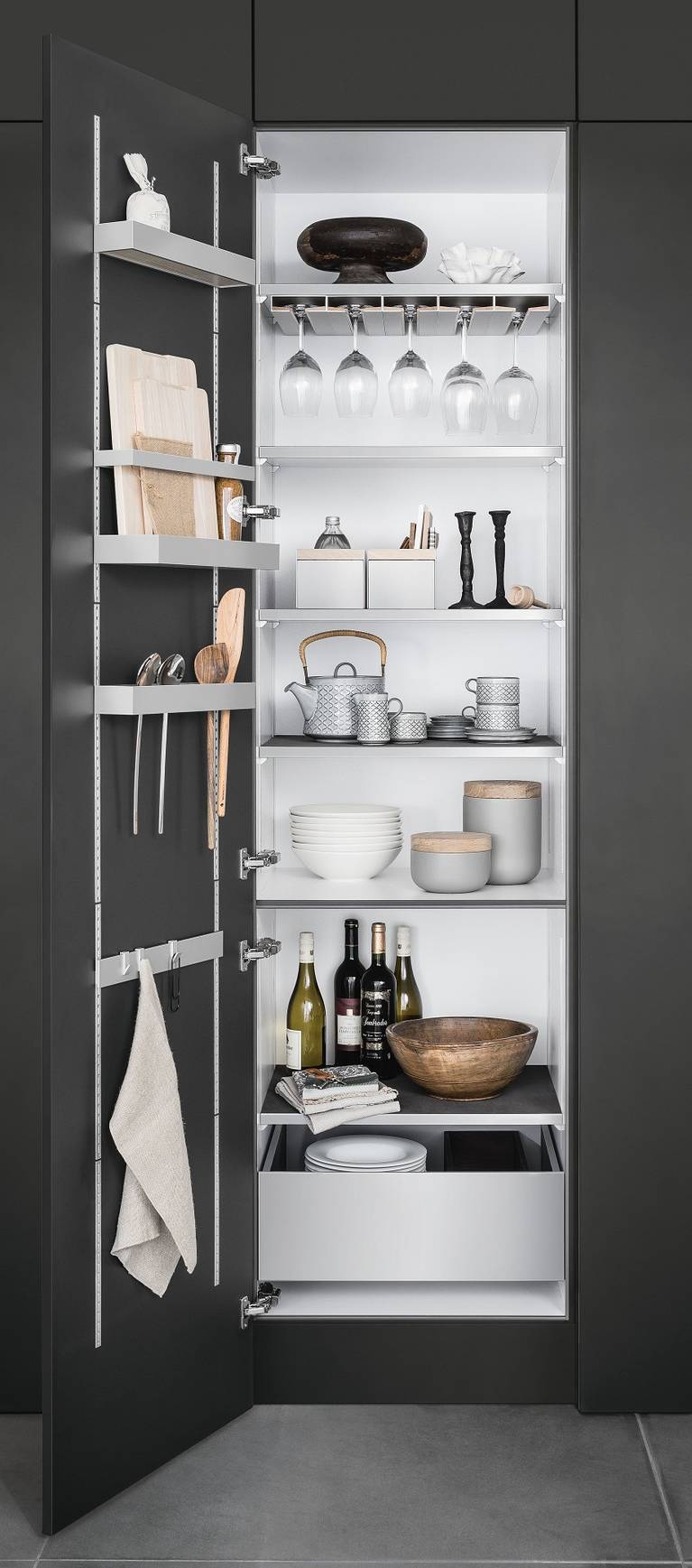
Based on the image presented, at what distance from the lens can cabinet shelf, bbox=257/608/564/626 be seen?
255 centimetres

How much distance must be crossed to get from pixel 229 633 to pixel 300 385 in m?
0.52

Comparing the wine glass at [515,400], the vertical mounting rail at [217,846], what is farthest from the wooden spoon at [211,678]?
the wine glass at [515,400]

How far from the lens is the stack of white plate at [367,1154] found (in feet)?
8.79

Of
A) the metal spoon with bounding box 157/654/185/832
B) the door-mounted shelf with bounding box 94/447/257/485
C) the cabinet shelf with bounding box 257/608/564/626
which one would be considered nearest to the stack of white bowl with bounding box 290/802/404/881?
the cabinet shelf with bounding box 257/608/564/626

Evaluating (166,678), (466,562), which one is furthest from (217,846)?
(466,562)

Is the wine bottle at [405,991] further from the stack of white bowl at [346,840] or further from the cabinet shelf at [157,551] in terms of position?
the cabinet shelf at [157,551]

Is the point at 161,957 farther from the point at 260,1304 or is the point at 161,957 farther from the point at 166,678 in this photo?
the point at 260,1304
